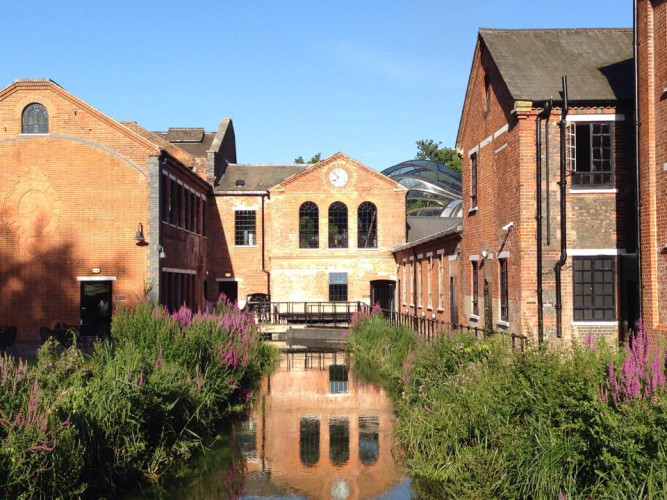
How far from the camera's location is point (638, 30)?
14781mm

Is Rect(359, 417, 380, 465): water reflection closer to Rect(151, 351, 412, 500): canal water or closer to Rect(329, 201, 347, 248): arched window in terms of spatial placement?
Rect(151, 351, 412, 500): canal water

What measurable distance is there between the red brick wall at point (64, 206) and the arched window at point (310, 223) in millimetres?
14593

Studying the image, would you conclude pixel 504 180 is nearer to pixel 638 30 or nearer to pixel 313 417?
pixel 638 30

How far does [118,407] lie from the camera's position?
29.1 ft

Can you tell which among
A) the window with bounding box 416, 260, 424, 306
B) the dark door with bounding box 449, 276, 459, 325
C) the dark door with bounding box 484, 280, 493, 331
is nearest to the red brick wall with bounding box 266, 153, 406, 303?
the window with bounding box 416, 260, 424, 306

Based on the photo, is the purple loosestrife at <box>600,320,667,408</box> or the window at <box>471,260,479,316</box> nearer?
the purple loosestrife at <box>600,320,667,408</box>

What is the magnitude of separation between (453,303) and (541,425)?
53.8ft

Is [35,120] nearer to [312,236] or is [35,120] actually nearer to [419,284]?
[419,284]

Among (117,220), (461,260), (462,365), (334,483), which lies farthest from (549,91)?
(117,220)

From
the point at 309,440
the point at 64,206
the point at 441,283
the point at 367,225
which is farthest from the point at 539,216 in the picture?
the point at 367,225

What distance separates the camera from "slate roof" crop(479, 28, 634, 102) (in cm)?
1695

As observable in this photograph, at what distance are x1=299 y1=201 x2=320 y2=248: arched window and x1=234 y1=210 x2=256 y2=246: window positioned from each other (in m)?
2.40

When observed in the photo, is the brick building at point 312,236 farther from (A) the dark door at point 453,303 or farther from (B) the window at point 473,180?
(B) the window at point 473,180

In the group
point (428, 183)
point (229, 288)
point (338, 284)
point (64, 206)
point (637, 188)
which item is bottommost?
point (229, 288)
